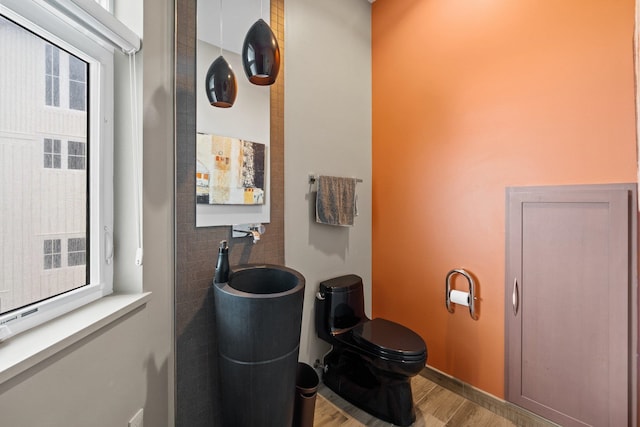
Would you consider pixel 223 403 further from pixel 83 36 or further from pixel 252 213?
pixel 83 36

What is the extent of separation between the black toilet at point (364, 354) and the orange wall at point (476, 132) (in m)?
0.47

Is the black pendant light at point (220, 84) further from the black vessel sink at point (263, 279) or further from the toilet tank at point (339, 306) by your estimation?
the toilet tank at point (339, 306)

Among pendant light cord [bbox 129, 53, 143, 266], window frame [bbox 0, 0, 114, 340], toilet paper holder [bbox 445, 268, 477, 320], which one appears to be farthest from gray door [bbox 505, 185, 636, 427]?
window frame [bbox 0, 0, 114, 340]

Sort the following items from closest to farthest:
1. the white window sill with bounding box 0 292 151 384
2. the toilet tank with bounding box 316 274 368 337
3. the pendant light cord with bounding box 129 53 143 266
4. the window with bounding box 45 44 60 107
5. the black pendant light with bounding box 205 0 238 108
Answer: the white window sill with bounding box 0 292 151 384
the window with bounding box 45 44 60 107
the pendant light cord with bounding box 129 53 143 266
the black pendant light with bounding box 205 0 238 108
the toilet tank with bounding box 316 274 368 337

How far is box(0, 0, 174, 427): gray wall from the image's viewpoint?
800 millimetres

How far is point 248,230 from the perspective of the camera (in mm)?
1637

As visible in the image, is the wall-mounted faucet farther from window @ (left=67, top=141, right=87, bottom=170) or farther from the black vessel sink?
window @ (left=67, top=141, right=87, bottom=170)

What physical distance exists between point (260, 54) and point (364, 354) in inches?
68.4

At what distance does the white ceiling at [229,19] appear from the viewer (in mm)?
1481

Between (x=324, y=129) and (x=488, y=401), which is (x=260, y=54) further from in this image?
(x=488, y=401)

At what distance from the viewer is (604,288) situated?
56.6 inches

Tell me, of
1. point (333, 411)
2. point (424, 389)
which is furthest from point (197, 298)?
point (424, 389)

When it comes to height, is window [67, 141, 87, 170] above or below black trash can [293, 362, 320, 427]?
above

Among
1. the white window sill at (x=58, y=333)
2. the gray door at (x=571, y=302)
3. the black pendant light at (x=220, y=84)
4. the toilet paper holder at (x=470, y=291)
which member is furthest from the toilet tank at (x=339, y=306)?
the black pendant light at (x=220, y=84)
